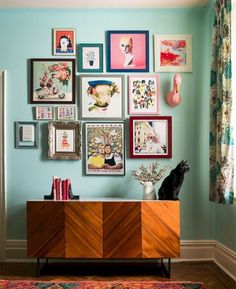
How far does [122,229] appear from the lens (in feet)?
9.74

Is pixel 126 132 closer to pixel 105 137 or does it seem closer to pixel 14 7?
pixel 105 137

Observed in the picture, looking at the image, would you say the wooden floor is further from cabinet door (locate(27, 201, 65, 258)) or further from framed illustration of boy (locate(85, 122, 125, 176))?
framed illustration of boy (locate(85, 122, 125, 176))

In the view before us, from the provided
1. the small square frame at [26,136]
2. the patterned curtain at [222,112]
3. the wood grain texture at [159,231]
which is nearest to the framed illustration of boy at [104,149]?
the small square frame at [26,136]

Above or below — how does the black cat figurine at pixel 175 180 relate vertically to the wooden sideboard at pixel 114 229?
above

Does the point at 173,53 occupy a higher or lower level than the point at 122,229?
higher

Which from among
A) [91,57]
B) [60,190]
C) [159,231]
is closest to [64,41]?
[91,57]

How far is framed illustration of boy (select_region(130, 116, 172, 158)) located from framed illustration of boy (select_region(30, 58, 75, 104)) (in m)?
0.70

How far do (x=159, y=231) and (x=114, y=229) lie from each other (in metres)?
0.38

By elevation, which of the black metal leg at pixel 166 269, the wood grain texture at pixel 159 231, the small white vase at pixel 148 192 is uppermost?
the small white vase at pixel 148 192

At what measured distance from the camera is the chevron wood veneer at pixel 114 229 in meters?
2.96

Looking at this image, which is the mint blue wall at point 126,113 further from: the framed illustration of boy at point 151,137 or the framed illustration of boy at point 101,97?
the framed illustration of boy at point 101,97

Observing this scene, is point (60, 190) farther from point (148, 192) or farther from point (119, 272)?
point (119, 272)

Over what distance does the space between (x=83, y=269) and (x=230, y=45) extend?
7.80 ft

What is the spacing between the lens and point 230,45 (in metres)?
2.87
